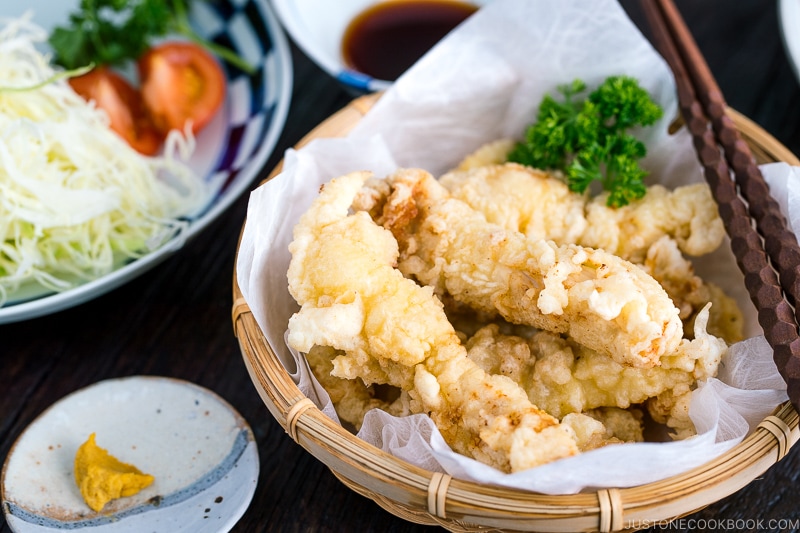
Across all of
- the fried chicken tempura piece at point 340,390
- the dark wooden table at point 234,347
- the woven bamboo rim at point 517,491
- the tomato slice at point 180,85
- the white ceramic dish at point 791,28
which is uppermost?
the white ceramic dish at point 791,28

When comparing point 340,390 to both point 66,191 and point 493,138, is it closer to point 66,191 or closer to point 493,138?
point 493,138

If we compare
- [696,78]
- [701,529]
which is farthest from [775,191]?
[701,529]

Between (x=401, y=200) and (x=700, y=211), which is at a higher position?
(x=401, y=200)

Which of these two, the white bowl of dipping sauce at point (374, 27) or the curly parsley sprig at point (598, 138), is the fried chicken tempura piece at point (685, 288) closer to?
the curly parsley sprig at point (598, 138)

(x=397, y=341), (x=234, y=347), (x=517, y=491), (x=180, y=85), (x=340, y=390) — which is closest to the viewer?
(x=517, y=491)

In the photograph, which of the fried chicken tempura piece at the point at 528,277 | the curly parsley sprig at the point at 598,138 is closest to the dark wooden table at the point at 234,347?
the fried chicken tempura piece at the point at 528,277

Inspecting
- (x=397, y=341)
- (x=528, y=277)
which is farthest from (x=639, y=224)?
(x=397, y=341)

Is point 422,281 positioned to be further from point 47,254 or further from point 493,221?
point 47,254
